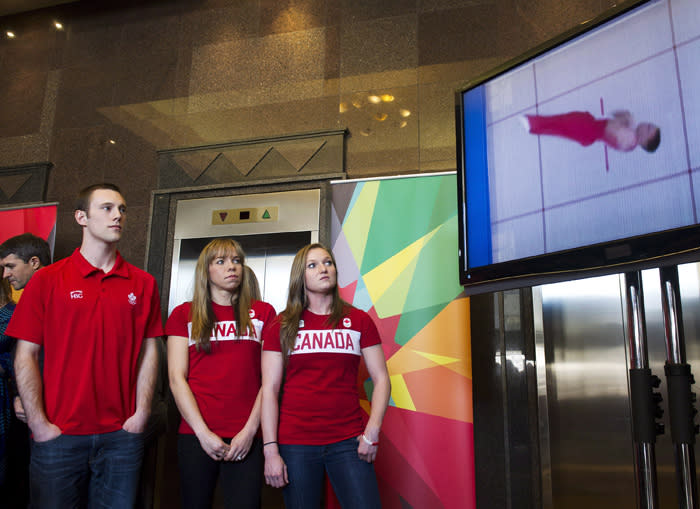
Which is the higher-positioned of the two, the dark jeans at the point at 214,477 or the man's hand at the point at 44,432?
the man's hand at the point at 44,432

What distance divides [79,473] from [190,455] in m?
0.40

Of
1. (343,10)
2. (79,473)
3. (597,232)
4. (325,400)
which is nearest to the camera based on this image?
(597,232)

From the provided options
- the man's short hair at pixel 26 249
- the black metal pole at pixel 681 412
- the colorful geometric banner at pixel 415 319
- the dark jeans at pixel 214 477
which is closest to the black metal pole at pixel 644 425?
the black metal pole at pixel 681 412

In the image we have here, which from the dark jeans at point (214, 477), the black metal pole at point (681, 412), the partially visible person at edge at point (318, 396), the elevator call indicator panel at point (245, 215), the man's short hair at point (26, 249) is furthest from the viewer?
the elevator call indicator panel at point (245, 215)

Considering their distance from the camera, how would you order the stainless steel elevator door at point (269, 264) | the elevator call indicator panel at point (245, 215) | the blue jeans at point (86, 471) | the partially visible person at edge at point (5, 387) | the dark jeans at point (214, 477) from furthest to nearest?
the elevator call indicator panel at point (245, 215) < the stainless steel elevator door at point (269, 264) < the partially visible person at edge at point (5, 387) < the dark jeans at point (214, 477) < the blue jeans at point (86, 471)

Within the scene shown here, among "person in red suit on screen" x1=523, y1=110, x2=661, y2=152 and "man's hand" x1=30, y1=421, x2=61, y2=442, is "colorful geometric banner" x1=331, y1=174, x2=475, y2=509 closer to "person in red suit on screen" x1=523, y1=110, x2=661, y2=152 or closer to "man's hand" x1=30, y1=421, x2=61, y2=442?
"person in red suit on screen" x1=523, y1=110, x2=661, y2=152

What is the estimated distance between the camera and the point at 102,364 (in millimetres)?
2064

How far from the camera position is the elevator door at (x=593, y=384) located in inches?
113

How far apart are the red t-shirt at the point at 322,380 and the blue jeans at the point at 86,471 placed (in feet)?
1.80

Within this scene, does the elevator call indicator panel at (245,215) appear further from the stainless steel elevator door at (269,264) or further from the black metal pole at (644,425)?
the black metal pole at (644,425)

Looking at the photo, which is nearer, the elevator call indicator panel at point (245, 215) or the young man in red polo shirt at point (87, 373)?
the young man in red polo shirt at point (87, 373)

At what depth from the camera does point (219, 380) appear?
7.47ft

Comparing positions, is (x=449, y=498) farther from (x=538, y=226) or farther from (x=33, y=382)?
(x=33, y=382)

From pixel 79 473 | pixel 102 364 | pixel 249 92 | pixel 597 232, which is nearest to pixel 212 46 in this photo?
pixel 249 92
